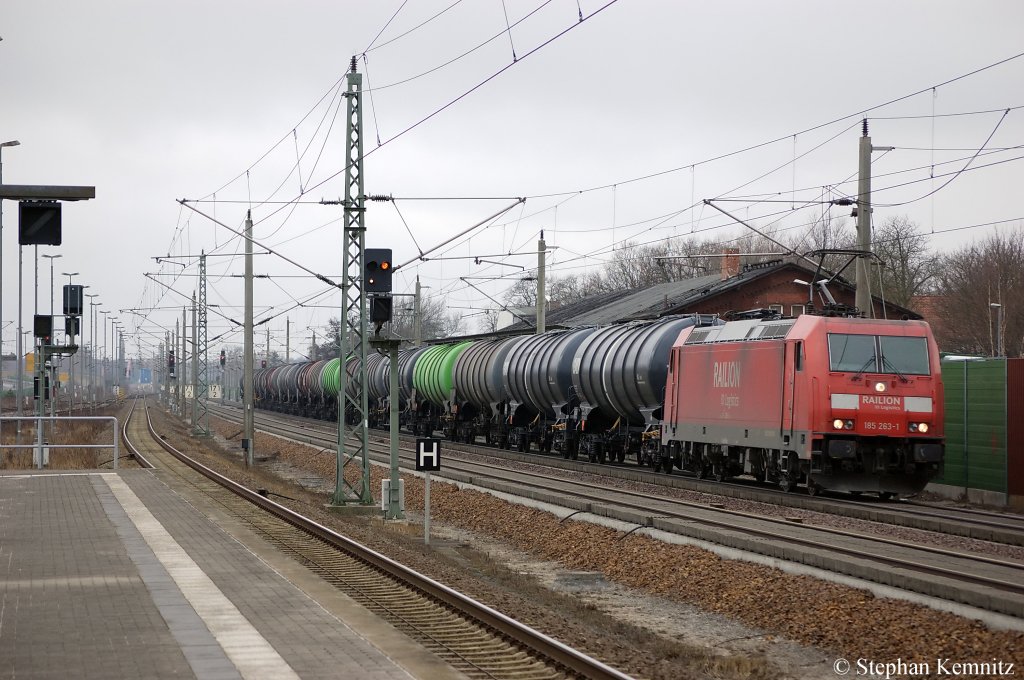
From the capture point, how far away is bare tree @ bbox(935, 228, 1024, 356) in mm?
56000

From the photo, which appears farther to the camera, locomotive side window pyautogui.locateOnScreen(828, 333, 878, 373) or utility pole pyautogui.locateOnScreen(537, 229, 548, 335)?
utility pole pyautogui.locateOnScreen(537, 229, 548, 335)

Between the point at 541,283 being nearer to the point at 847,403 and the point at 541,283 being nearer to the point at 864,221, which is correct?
the point at 864,221

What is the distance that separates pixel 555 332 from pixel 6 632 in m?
Answer: 29.0

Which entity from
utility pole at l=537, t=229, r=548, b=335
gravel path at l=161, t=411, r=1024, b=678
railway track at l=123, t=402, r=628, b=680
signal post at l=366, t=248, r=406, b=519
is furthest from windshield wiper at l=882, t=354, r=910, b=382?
utility pole at l=537, t=229, r=548, b=335

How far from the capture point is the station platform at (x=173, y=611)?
29.3 ft

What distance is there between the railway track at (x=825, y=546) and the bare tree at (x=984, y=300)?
38.1 meters

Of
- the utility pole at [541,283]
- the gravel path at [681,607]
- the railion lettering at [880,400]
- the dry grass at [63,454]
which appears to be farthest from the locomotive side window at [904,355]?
the utility pole at [541,283]

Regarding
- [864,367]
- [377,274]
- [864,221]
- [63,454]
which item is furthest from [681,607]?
[63,454]

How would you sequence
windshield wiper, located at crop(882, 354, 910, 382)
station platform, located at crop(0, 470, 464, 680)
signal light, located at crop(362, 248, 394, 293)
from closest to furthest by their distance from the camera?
station platform, located at crop(0, 470, 464, 680) → windshield wiper, located at crop(882, 354, 910, 382) → signal light, located at crop(362, 248, 394, 293)

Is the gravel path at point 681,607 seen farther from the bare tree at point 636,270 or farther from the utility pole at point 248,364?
the bare tree at point 636,270

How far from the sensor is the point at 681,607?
13797 millimetres

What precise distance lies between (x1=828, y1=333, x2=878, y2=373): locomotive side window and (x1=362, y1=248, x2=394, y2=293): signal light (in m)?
8.03

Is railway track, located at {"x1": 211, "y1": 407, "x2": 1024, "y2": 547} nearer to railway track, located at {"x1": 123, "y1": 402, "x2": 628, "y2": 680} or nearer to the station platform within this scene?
railway track, located at {"x1": 123, "y1": 402, "x2": 628, "y2": 680}

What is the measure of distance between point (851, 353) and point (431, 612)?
11479mm
